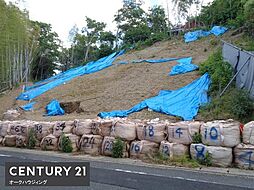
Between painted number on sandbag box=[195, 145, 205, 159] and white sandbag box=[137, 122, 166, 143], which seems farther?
white sandbag box=[137, 122, 166, 143]

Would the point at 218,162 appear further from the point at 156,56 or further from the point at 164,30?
the point at 164,30

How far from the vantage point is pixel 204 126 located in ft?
20.9

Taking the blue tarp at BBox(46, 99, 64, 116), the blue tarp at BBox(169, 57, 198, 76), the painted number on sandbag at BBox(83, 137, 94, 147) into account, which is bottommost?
the painted number on sandbag at BBox(83, 137, 94, 147)

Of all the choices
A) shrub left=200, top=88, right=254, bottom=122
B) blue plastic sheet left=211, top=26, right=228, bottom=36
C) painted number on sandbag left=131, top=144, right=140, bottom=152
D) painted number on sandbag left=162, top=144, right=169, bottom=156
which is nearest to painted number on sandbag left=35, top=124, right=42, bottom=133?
painted number on sandbag left=131, top=144, right=140, bottom=152

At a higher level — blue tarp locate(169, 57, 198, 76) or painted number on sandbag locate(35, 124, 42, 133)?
blue tarp locate(169, 57, 198, 76)

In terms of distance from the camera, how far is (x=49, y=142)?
8.34 metres

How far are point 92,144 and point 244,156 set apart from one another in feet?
12.0

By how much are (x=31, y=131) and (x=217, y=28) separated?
18.5 m

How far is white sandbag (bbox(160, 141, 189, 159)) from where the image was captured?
6438mm

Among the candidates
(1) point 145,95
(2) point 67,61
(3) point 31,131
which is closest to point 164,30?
(2) point 67,61

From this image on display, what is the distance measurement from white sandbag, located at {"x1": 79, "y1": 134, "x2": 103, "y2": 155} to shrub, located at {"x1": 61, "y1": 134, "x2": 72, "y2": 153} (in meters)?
0.41

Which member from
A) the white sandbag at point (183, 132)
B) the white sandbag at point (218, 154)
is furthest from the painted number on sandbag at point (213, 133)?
the white sandbag at point (183, 132)

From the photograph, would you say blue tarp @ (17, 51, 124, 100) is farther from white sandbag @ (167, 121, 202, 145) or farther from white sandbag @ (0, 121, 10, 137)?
white sandbag @ (167, 121, 202, 145)

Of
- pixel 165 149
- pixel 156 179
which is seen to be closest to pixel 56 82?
pixel 165 149
